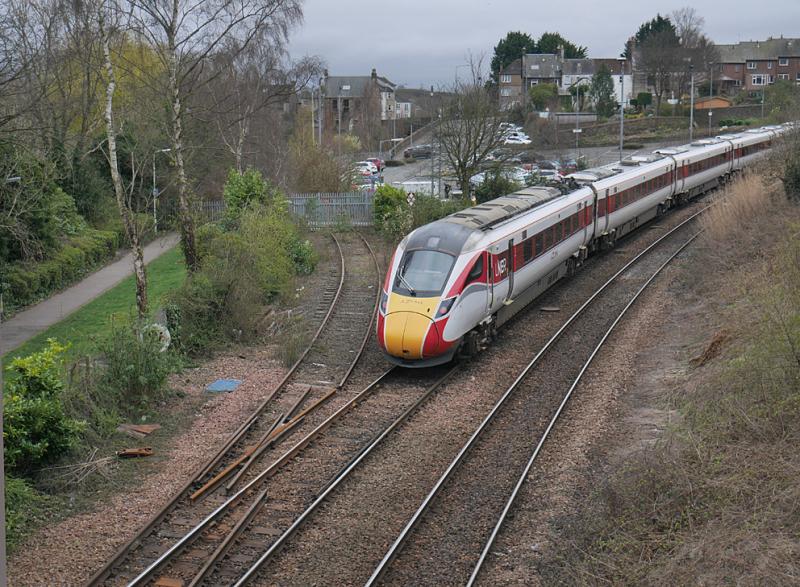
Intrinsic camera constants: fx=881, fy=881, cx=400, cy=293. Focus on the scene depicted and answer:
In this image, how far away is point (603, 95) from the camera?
301 ft

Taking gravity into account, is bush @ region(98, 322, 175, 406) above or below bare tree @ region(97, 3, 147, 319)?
below

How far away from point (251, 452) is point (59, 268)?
20.0 metres

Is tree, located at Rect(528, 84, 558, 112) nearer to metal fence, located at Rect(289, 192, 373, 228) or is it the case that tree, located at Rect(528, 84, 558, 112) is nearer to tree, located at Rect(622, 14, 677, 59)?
tree, located at Rect(622, 14, 677, 59)

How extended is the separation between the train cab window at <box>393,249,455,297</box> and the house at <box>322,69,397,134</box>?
2246 inches

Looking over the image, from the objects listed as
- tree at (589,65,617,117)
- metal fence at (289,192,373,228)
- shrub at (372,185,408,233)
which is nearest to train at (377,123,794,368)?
shrub at (372,185,408,233)

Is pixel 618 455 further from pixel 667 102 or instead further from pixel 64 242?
pixel 667 102

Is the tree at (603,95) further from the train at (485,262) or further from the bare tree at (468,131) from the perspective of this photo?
the train at (485,262)

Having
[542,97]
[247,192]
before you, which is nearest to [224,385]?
[247,192]

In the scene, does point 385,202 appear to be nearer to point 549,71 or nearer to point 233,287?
point 233,287

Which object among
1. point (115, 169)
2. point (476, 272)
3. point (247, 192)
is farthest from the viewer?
point (247, 192)

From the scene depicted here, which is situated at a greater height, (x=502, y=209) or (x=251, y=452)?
(x=502, y=209)

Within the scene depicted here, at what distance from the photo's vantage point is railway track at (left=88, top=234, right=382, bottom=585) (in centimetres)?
966

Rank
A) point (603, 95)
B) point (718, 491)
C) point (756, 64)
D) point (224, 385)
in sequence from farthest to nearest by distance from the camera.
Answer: point (756, 64) → point (603, 95) → point (224, 385) → point (718, 491)

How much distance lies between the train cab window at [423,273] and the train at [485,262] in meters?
0.02
